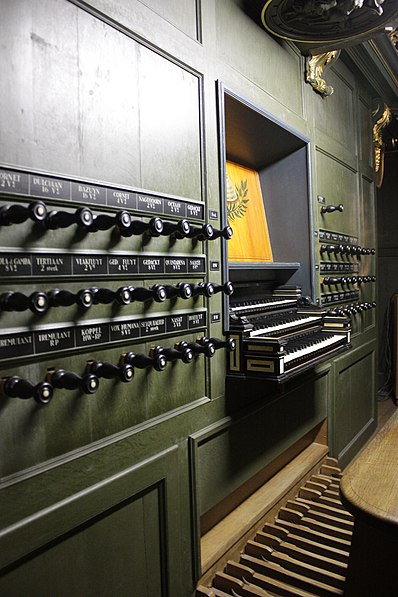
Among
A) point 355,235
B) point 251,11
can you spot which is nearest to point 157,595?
point 251,11

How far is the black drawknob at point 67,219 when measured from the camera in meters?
1.42

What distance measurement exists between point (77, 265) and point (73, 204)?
189 mm

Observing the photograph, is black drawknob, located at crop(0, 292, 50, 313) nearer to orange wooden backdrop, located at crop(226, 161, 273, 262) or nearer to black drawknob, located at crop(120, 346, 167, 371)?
black drawknob, located at crop(120, 346, 167, 371)

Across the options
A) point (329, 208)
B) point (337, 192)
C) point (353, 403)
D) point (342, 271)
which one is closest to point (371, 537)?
point (329, 208)

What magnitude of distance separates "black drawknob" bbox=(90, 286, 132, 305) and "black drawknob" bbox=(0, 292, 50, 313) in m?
0.23

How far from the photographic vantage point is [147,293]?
5.63 ft

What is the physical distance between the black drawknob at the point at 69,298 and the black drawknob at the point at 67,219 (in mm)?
187

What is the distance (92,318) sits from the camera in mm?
1633

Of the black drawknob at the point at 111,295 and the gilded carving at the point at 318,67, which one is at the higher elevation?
the gilded carving at the point at 318,67

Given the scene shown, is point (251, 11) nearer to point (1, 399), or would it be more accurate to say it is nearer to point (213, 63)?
point (213, 63)

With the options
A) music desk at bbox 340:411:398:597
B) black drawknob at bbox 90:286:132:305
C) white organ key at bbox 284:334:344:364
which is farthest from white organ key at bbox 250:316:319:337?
black drawknob at bbox 90:286:132:305

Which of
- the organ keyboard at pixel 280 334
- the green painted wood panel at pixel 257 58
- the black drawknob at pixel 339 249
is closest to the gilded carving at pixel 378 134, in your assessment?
the black drawknob at pixel 339 249

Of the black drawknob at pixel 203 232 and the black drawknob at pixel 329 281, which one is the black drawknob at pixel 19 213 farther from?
the black drawknob at pixel 329 281

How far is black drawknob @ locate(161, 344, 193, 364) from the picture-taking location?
190cm
